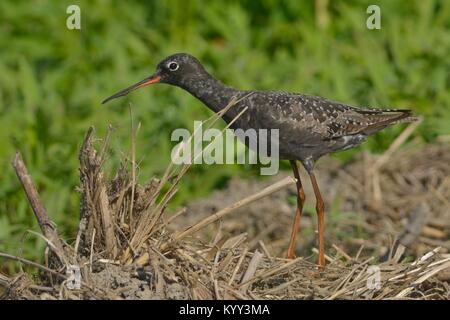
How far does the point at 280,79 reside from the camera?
1145 centimetres

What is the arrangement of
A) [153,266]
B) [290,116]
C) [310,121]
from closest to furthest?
[153,266] < [290,116] < [310,121]

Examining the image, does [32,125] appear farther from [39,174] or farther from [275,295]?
[275,295]

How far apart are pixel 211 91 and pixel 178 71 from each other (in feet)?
0.97

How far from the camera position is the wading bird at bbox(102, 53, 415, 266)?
24.7ft

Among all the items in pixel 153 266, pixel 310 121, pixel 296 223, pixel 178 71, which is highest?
pixel 178 71

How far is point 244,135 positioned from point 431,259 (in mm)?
1684

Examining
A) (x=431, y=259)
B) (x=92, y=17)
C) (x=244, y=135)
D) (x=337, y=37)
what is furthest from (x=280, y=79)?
(x=431, y=259)

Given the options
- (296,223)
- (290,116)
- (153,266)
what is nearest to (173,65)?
(290,116)

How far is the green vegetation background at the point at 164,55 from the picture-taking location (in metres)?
10.1

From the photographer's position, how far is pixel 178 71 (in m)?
7.80

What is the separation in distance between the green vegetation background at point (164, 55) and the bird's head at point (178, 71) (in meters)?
1.66

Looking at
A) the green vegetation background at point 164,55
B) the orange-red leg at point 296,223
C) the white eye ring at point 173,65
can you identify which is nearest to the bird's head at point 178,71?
the white eye ring at point 173,65

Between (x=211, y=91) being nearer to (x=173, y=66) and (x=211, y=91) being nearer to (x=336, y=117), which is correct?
(x=173, y=66)

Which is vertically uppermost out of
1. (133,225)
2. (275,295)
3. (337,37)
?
(337,37)
